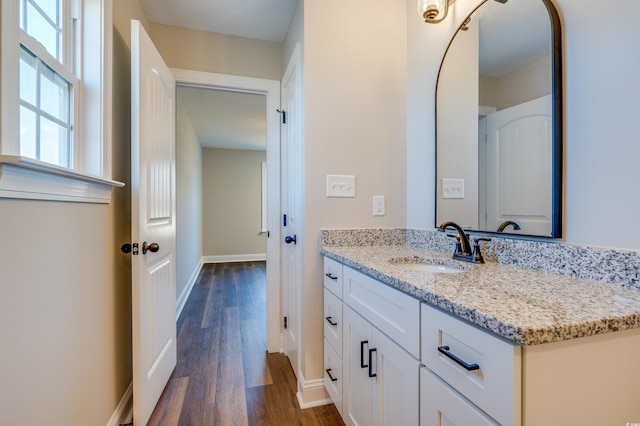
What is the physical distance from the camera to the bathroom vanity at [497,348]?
1.77ft

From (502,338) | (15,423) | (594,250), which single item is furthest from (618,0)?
(15,423)

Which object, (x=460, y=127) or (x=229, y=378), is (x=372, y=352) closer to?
(x=460, y=127)

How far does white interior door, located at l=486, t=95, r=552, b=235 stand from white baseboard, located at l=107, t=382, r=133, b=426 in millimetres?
1953

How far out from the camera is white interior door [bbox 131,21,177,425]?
1423mm

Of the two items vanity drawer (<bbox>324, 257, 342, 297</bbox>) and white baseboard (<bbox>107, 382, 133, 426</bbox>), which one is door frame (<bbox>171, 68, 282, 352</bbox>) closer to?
vanity drawer (<bbox>324, 257, 342, 297</bbox>)

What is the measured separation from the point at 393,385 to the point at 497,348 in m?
0.48

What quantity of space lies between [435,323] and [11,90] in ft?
4.14

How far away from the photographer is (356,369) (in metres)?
1.19

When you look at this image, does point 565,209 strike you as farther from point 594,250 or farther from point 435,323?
point 435,323

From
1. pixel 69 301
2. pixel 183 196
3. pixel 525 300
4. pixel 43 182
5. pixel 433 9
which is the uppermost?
pixel 433 9

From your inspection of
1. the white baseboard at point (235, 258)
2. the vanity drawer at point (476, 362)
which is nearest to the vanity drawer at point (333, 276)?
the vanity drawer at point (476, 362)

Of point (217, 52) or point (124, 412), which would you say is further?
point (217, 52)

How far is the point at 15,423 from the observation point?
0.80 meters

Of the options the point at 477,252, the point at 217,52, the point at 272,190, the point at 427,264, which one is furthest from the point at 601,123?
the point at 217,52
